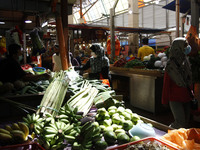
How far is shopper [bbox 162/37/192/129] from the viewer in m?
3.32

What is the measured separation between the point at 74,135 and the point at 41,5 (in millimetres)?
5378

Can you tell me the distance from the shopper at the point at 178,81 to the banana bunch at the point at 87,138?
7.11 ft

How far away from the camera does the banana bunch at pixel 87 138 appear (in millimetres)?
1551

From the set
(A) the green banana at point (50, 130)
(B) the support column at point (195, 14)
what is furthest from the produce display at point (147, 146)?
(B) the support column at point (195, 14)

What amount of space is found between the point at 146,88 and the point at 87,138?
14.5 ft

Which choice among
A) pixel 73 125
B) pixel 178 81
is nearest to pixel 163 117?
pixel 178 81

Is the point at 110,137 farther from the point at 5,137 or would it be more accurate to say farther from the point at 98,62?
the point at 98,62

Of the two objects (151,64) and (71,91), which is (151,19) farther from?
(71,91)

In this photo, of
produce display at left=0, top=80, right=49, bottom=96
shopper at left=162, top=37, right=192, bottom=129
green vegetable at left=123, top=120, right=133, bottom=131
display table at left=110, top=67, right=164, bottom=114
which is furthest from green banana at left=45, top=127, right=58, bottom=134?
display table at left=110, top=67, right=164, bottom=114

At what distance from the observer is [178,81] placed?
10.8 ft

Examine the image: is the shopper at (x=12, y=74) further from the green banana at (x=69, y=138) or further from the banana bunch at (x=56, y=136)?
the green banana at (x=69, y=138)

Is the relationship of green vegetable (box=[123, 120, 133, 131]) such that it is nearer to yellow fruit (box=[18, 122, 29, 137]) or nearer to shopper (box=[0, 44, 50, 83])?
yellow fruit (box=[18, 122, 29, 137])

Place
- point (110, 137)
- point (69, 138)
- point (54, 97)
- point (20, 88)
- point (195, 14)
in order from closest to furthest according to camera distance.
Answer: point (69, 138)
point (110, 137)
point (54, 97)
point (20, 88)
point (195, 14)

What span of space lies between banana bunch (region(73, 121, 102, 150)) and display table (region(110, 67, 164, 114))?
406 cm
